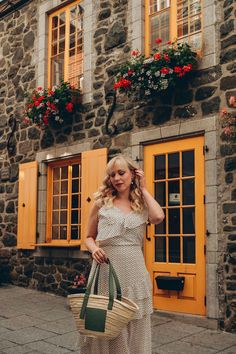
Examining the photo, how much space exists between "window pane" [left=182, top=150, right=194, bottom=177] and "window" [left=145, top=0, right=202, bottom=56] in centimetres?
144

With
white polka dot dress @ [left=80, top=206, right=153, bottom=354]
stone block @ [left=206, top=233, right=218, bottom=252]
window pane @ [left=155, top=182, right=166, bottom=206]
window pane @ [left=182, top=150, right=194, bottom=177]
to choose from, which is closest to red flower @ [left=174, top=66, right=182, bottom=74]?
window pane @ [left=182, top=150, right=194, bottom=177]

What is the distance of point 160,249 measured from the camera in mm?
6441

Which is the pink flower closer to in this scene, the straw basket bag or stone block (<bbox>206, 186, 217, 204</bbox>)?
stone block (<bbox>206, 186, 217, 204</bbox>)

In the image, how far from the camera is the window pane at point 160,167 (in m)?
6.54

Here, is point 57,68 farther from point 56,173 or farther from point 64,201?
point 64,201

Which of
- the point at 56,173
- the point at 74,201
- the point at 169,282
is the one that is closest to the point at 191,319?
the point at 169,282

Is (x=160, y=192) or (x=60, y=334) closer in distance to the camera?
(x=60, y=334)

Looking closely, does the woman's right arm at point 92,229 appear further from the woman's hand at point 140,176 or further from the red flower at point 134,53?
the red flower at point 134,53

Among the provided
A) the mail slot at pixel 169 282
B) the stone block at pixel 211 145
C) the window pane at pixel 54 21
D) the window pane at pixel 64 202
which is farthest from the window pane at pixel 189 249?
the window pane at pixel 54 21

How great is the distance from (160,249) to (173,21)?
331cm

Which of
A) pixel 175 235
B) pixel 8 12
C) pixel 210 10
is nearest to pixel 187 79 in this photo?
pixel 210 10

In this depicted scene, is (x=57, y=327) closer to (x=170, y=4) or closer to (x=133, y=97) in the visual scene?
(x=133, y=97)

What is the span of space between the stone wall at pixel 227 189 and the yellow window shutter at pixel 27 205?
3868mm

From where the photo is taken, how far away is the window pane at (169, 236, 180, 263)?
6230 mm
